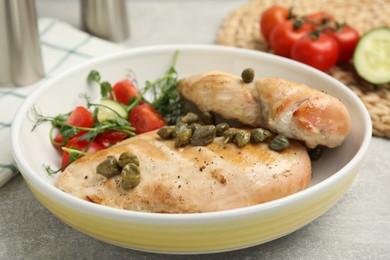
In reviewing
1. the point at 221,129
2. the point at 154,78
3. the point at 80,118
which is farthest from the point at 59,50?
the point at 221,129

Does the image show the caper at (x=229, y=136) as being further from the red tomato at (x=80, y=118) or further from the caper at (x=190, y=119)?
the red tomato at (x=80, y=118)

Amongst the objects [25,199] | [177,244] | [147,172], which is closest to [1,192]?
[25,199]

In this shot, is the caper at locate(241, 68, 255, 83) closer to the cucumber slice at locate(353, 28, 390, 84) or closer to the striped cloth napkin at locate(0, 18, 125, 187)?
the cucumber slice at locate(353, 28, 390, 84)

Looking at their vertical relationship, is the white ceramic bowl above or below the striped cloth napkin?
above

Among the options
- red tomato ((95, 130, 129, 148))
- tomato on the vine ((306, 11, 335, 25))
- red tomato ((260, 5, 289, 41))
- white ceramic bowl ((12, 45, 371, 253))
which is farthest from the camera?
red tomato ((260, 5, 289, 41))

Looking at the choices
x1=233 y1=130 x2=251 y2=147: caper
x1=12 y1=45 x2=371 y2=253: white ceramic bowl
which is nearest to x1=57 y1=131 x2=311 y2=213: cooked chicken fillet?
x1=233 y1=130 x2=251 y2=147: caper

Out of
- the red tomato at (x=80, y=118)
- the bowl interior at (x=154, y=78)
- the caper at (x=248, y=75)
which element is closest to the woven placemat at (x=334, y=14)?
Answer: the bowl interior at (x=154, y=78)
